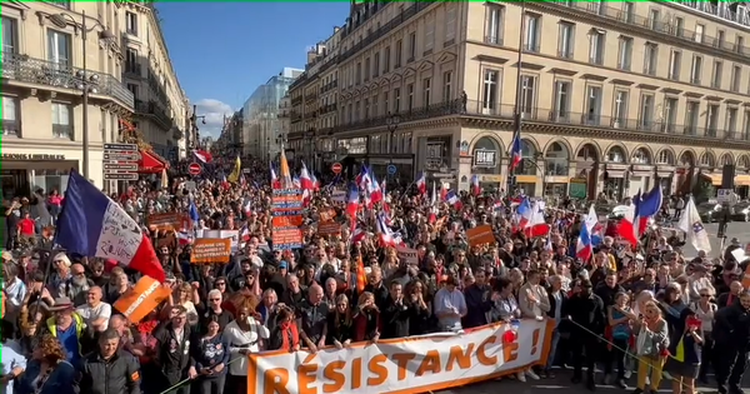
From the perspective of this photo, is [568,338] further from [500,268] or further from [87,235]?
[87,235]

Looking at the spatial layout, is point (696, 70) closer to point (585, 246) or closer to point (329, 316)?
point (585, 246)

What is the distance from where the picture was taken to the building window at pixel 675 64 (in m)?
36.1

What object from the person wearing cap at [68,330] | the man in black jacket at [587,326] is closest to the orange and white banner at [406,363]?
the man in black jacket at [587,326]

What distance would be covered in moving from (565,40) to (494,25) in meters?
6.08

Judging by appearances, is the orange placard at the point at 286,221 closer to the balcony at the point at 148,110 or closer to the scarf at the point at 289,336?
the scarf at the point at 289,336

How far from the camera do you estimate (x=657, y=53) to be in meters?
35.1

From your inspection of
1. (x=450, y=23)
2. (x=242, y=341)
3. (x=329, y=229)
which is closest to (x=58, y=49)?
(x=329, y=229)

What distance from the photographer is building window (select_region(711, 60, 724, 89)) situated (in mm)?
38844

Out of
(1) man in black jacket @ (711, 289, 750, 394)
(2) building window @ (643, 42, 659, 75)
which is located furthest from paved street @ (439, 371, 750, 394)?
(2) building window @ (643, 42, 659, 75)

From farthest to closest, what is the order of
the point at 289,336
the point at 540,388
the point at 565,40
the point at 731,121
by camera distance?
1. the point at 731,121
2. the point at 565,40
3. the point at 540,388
4. the point at 289,336

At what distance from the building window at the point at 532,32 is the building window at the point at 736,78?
23317mm

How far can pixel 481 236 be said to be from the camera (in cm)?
964

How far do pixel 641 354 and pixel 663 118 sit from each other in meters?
37.6

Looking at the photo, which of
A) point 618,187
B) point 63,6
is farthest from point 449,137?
point 63,6
